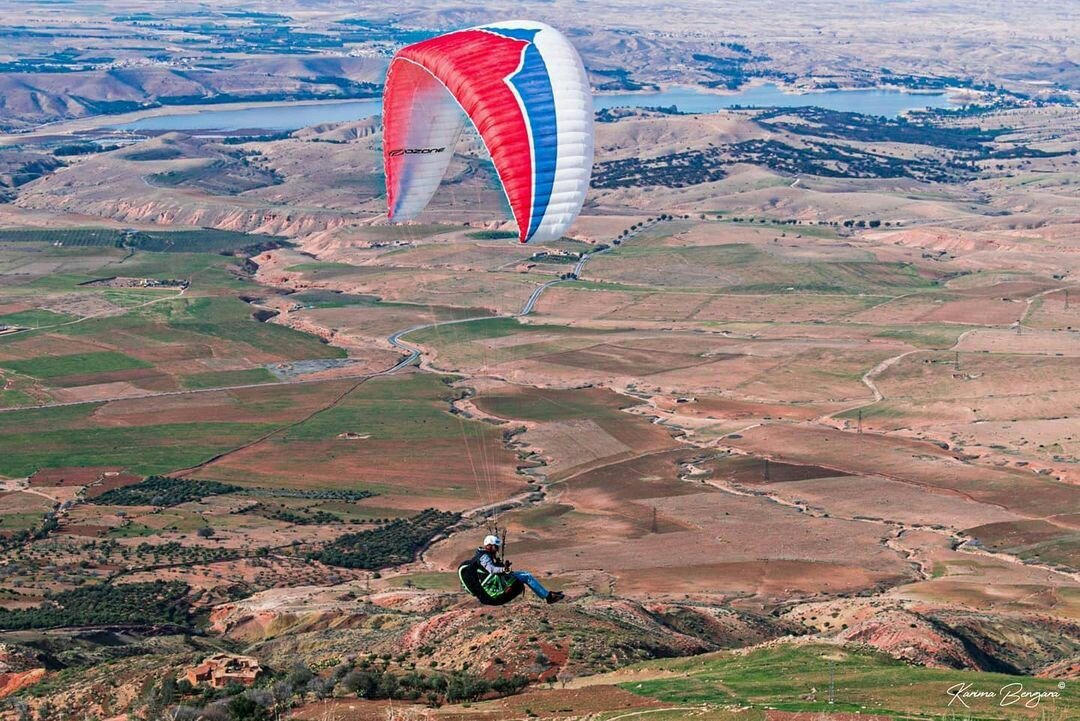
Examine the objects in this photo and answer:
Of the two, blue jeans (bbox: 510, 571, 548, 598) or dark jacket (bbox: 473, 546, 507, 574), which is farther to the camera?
dark jacket (bbox: 473, 546, 507, 574)

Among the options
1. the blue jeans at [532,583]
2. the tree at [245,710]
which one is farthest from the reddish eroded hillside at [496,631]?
the blue jeans at [532,583]

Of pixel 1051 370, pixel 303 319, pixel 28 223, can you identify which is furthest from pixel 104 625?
pixel 28 223

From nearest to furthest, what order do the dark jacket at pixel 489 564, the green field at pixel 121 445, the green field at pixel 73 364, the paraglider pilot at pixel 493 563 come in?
the paraglider pilot at pixel 493 563 < the dark jacket at pixel 489 564 < the green field at pixel 121 445 < the green field at pixel 73 364

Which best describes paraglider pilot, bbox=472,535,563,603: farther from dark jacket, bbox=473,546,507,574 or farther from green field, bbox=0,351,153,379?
green field, bbox=0,351,153,379

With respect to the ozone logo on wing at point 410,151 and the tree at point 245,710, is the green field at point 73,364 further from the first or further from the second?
the tree at point 245,710

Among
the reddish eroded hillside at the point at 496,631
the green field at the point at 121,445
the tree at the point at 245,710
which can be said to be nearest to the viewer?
the tree at the point at 245,710

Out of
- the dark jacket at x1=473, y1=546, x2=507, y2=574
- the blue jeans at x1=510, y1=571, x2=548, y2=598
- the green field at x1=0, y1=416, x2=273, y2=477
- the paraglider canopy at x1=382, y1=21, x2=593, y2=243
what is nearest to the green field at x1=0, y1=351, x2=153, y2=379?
the green field at x1=0, y1=416, x2=273, y2=477

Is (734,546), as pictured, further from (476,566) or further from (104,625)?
(476,566)
